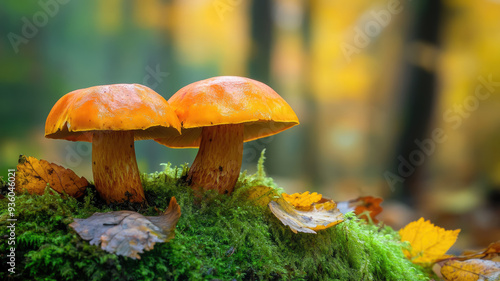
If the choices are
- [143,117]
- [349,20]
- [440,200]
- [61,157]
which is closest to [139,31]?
[61,157]

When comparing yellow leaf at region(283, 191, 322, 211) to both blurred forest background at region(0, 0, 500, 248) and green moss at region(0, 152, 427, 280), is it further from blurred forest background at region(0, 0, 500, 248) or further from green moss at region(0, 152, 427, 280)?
blurred forest background at region(0, 0, 500, 248)

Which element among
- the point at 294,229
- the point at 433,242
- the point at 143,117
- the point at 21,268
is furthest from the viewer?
the point at 433,242

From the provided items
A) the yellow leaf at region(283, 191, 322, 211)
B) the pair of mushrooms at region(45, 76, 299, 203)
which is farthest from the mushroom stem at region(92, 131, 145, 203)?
the yellow leaf at region(283, 191, 322, 211)

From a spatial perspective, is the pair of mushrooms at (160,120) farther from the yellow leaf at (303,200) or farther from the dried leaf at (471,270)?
the dried leaf at (471,270)

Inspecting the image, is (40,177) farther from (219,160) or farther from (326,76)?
(326,76)

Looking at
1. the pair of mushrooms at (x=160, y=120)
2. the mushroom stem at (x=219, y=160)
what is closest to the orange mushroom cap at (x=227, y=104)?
the pair of mushrooms at (x=160, y=120)

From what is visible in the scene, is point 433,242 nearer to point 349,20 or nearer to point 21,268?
point 21,268

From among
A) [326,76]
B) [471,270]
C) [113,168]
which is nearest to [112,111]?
[113,168]
